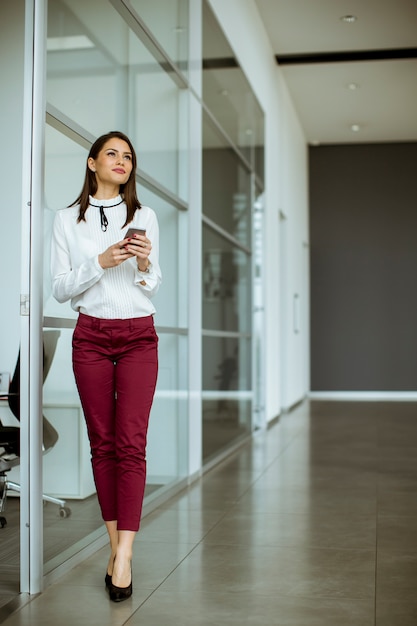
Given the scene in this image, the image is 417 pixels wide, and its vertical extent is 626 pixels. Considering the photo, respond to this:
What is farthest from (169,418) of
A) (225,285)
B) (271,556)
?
(225,285)

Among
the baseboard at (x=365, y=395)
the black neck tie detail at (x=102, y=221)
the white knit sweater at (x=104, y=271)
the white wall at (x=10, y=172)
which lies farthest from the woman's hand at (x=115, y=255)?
the baseboard at (x=365, y=395)

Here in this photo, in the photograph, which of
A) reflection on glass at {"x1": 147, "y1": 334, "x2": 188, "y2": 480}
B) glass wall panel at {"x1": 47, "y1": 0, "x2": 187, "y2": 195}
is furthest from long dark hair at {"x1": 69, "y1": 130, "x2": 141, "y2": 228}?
reflection on glass at {"x1": 147, "y1": 334, "x2": 188, "y2": 480}

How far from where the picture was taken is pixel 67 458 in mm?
3244

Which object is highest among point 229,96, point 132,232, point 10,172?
point 229,96

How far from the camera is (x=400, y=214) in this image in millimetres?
13492

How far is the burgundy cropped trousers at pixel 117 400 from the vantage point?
2867 mm

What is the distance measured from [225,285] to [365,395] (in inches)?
291

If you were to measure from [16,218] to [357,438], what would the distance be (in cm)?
533

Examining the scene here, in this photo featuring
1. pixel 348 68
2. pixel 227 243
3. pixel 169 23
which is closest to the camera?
pixel 169 23

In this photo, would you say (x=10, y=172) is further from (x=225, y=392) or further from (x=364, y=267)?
(x=364, y=267)

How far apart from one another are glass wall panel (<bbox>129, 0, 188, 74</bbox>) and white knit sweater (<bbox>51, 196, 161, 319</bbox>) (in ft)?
5.49

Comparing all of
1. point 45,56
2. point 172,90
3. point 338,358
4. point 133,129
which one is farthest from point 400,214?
point 45,56

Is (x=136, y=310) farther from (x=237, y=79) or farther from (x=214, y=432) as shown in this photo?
(x=237, y=79)

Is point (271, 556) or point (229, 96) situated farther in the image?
point (229, 96)
